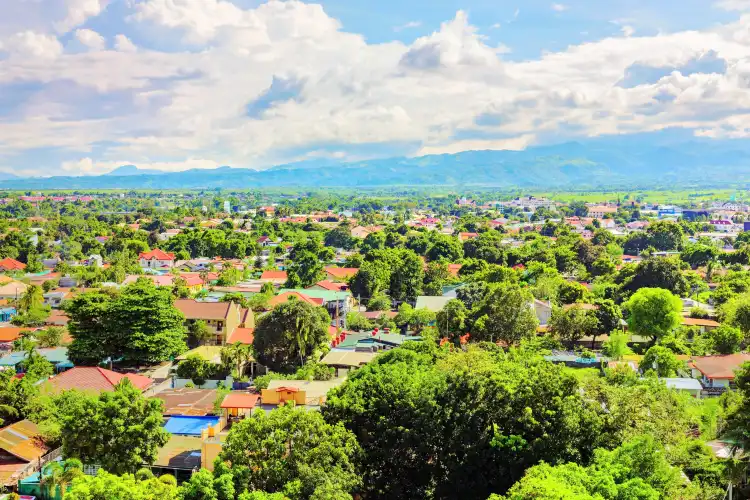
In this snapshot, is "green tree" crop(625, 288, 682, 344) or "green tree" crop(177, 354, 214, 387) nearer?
"green tree" crop(177, 354, 214, 387)

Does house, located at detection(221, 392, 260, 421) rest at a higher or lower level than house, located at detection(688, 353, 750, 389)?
higher

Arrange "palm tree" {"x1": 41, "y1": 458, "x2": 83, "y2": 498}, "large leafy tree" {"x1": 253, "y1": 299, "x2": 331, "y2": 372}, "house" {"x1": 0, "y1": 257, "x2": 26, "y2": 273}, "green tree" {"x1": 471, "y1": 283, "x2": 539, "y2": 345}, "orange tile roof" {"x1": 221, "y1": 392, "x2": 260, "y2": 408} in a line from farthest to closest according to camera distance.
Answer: "house" {"x1": 0, "y1": 257, "x2": 26, "y2": 273} → "green tree" {"x1": 471, "y1": 283, "x2": 539, "y2": 345} → "large leafy tree" {"x1": 253, "y1": 299, "x2": 331, "y2": 372} → "orange tile roof" {"x1": 221, "y1": 392, "x2": 260, "y2": 408} → "palm tree" {"x1": 41, "y1": 458, "x2": 83, "y2": 498}

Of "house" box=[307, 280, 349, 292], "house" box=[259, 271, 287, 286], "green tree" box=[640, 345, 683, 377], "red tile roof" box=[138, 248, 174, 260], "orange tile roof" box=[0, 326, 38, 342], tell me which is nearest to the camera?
"green tree" box=[640, 345, 683, 377]

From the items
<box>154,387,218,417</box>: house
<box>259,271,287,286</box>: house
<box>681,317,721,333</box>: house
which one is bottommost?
<box>681,317,721,333</box>: house

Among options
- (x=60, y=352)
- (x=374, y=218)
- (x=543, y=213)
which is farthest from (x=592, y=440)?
(x=543, y=213)

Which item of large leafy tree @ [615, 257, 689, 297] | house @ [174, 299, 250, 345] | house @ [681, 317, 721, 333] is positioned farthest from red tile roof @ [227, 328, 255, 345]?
large leafy tree @ [615, 257, 689, 297]

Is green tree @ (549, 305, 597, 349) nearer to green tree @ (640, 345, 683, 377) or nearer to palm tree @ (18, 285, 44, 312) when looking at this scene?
green tree @ (640, 345, 683, 377)

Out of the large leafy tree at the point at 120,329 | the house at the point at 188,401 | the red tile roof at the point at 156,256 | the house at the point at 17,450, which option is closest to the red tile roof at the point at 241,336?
the large leafy tree at the point at 120,329

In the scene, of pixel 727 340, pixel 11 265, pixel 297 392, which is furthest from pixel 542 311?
pixel 11 265
